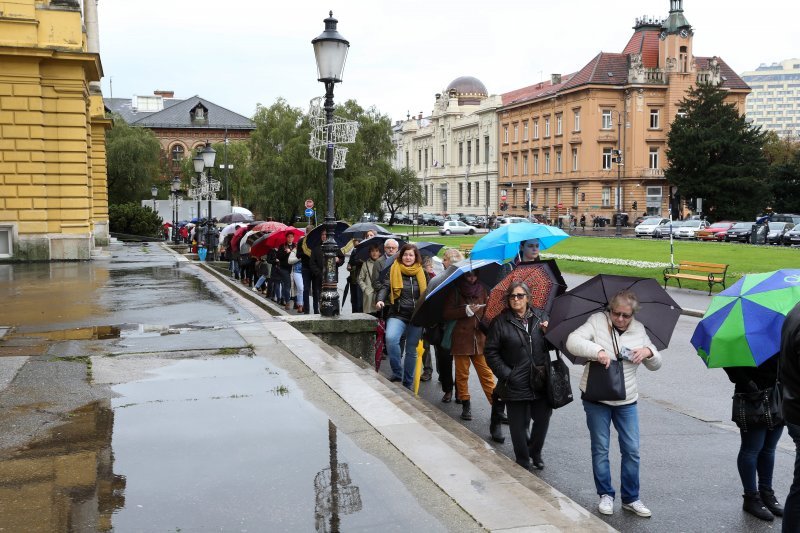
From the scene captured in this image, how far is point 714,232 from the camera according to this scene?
190ft

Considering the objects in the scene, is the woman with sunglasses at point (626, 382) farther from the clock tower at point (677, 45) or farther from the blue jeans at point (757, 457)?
the clock tower at point (677, 45)

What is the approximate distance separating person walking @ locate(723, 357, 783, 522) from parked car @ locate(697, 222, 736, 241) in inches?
2129

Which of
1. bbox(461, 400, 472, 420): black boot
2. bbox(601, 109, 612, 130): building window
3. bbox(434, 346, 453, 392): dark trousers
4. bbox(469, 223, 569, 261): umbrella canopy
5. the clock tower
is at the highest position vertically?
the clock tower

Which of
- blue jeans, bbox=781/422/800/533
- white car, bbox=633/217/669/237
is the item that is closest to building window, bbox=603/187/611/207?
white car, bbox=633/217/669/237

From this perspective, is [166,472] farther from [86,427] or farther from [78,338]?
[78,338]

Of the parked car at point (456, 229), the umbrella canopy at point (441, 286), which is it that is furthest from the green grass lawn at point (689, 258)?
the parked car at point (456, 229)

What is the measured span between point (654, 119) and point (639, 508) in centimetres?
8253

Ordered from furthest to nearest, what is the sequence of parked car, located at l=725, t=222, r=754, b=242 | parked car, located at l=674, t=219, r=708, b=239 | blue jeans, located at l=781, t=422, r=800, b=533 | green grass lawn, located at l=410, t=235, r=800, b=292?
parked car, located at l=674, t=219, r=708, b=239 < parked car, located at l=725, t=222, r=754, b=242 < green grass lawn, located at l=410, t=235, r=800, b=292 < blue jeans, located at l=781, t=422, r=800, b=533

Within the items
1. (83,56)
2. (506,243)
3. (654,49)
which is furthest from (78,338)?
(654,49)

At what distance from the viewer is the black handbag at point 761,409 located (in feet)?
19.5

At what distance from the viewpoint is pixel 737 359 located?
5.71 metres

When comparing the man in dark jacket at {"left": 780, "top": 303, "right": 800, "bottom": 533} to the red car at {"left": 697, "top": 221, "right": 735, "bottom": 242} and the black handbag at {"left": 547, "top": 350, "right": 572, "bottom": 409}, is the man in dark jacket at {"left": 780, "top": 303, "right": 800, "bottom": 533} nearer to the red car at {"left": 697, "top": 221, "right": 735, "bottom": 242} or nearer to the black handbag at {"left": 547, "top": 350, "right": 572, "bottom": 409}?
the black handbag at {"left": 547, "top": 350, "right": 572, "bottom": 409}

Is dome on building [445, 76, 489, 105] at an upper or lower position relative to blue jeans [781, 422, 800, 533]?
upper

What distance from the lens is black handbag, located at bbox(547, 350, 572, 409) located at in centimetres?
692
